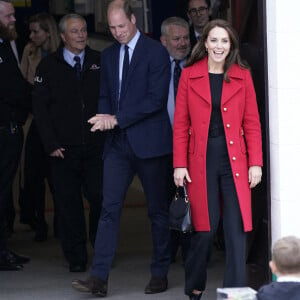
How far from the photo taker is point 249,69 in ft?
21.3

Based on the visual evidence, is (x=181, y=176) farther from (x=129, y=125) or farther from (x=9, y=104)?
(x=9, y=104)

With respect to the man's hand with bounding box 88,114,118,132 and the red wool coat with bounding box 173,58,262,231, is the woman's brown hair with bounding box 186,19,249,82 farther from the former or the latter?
the man's hand with bounding box 88,114,118,132

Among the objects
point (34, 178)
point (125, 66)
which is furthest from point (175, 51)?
point (34, 178)

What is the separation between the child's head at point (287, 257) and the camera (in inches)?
186

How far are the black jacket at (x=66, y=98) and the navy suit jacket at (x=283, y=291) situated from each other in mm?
3352

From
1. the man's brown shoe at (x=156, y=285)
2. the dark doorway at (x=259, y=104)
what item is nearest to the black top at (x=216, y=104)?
the dark doorway at (x=259, y=104)

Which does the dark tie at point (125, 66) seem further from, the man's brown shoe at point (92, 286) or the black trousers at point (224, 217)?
the man's brown shoe at point (92, 286)

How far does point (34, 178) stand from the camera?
30.7ft

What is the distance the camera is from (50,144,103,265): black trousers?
8.00m

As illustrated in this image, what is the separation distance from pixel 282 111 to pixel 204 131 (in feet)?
1.56

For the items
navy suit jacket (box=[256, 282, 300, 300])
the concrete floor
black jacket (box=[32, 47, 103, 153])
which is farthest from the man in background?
navy suit jacket (box=[256, 282, 300, 300])

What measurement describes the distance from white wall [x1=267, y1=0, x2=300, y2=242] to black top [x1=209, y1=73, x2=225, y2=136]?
11.5 inches

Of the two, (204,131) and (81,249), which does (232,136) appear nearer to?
(204,131)

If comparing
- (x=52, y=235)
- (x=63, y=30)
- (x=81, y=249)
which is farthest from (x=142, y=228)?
(x=63, y=30)
